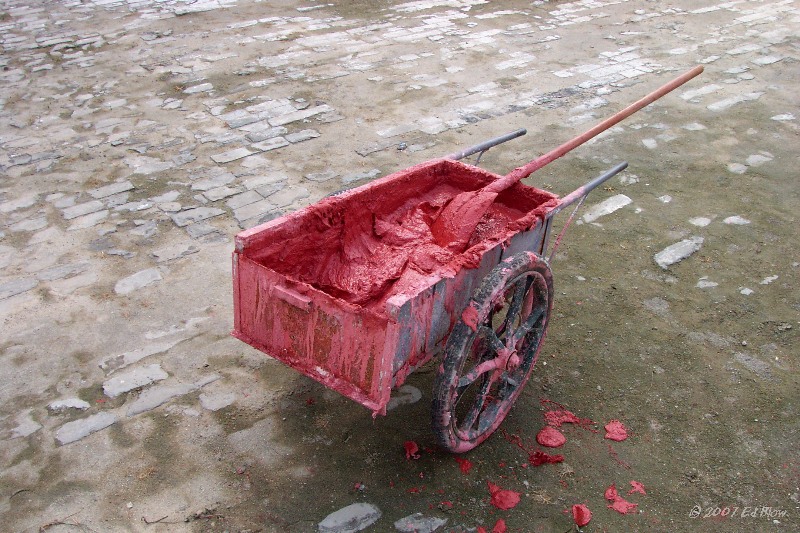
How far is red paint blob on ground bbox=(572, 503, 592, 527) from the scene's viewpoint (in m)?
4.00

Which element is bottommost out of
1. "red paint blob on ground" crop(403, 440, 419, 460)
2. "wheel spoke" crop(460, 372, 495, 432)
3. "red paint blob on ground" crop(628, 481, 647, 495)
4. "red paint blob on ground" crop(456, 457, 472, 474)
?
"red paint blob on ground" crop(628, 481, 647, 495)

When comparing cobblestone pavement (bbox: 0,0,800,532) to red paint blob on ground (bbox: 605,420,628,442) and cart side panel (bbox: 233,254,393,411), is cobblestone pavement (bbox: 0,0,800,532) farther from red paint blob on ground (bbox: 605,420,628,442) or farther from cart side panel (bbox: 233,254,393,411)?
cart side panel (bbox: 233,254,393,411)

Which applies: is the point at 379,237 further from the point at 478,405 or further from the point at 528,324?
the point at 478,405

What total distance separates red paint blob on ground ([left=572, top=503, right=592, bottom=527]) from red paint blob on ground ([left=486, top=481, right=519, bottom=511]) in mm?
327

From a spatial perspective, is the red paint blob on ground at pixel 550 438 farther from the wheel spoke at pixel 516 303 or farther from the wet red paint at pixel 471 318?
the wet red paint at pixel 471 318

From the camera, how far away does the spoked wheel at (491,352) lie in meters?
3.88

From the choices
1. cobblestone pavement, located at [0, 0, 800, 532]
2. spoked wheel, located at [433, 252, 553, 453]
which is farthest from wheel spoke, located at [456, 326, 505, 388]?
cobblestone pavement, located at [0, 0, 800, 532]

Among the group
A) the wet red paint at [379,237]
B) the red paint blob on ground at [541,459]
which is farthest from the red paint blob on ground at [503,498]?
the wet red paint at [379,237]

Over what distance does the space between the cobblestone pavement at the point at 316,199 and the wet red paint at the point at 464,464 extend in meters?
0.04

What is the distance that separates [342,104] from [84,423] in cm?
567

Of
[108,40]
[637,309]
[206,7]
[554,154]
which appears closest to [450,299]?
[554,154]

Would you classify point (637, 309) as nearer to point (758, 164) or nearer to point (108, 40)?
point (758, 164)

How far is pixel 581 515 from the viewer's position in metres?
4.02

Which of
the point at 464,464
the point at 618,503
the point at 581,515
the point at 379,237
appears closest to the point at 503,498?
the point at 464,464
